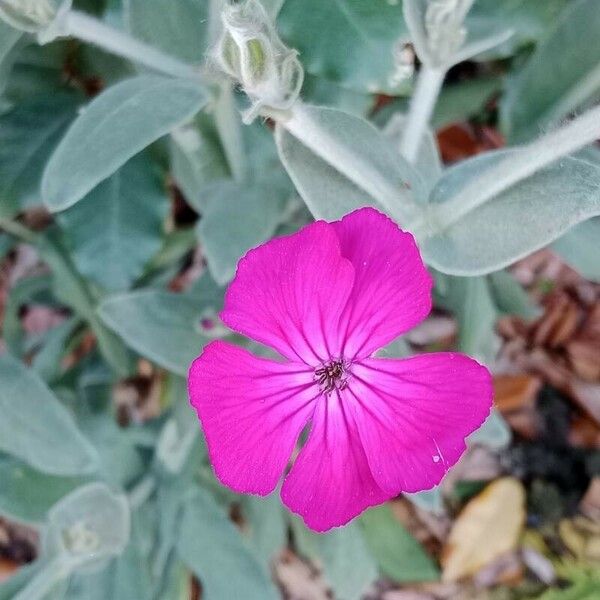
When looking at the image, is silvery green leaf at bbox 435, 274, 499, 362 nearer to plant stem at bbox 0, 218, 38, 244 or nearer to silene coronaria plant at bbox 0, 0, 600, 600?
silene coronaria plant at bbox 0, 0, 600, 600

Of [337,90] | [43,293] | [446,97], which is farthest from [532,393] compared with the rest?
[43,293]

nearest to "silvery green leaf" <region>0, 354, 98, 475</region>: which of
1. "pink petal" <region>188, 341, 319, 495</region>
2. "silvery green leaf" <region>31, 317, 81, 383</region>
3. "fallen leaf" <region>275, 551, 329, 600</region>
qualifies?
"silvery green leaf" <region>31, 317, 81, 383</region>

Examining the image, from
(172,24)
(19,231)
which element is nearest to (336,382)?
(172,24)

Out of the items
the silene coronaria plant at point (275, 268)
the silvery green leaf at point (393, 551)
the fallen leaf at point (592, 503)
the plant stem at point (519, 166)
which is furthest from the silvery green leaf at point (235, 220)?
the fallen leaf at point (592, 503)

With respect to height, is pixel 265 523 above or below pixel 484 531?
above

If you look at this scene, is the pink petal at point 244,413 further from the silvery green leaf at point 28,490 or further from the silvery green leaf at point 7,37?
the silvery green leaf at point 28,490

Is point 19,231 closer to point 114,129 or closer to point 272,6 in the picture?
point 114,129
